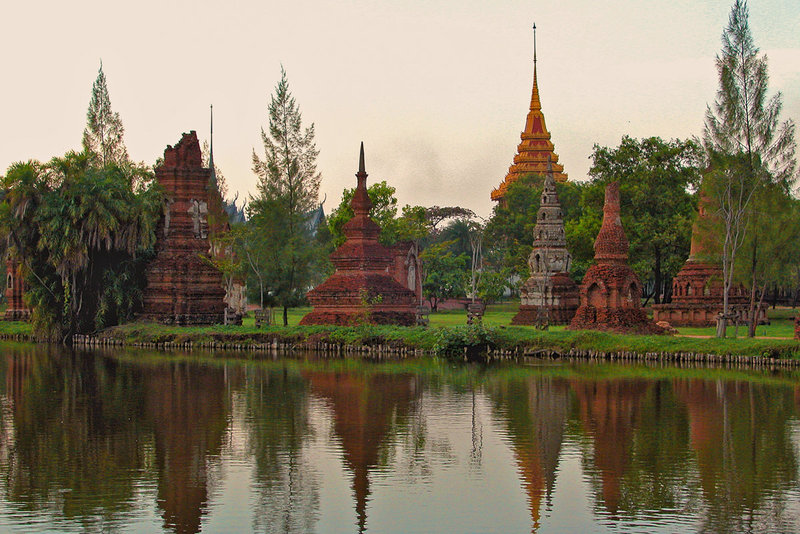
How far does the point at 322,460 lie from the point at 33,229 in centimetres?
2413

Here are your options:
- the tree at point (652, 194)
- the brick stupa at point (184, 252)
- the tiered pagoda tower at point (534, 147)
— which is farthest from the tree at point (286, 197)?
the tiered pagoda tower at point (534, 147)

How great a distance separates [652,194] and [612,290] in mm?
15894

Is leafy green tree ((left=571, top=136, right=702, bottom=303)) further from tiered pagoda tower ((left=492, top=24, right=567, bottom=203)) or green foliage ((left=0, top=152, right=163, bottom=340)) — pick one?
tiered pagoda tower ((left=492, top=24, right=567, bottom=203))

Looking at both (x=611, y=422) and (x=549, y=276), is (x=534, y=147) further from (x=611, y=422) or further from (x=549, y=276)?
(x=611, y=422)

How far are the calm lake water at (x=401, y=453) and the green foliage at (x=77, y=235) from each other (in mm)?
11950

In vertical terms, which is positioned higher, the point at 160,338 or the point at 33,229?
the point at 33,229

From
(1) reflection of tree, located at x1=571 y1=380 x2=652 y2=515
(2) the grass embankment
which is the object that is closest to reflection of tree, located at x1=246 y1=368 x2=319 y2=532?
(1) reflection of tree, located at x1=571 y1=380 x2=652 y2=515

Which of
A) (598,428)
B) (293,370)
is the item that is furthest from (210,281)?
(598,428)

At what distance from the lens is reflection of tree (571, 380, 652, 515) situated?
43.0 feet

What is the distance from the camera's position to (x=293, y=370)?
83.9ft

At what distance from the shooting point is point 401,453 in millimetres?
14750

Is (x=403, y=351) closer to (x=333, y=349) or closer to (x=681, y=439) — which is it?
(x=333, y=349)

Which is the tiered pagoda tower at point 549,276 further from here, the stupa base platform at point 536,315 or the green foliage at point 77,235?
the green foliage at point 77,235

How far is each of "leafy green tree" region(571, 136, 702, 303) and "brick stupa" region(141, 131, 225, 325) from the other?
18486 millimetres
